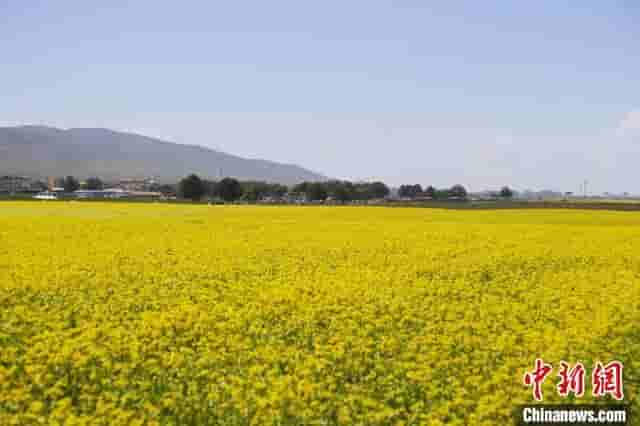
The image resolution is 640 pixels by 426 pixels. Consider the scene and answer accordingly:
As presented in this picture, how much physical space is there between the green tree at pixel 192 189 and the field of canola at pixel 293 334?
386ft

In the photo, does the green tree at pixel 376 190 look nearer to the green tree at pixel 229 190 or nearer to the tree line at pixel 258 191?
the tree line at pixel 258 191

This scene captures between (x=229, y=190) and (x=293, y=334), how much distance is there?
124 m

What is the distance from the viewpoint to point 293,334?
9.06 meters

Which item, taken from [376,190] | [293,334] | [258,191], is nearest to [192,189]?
[258,191]

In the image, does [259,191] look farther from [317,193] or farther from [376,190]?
[376,190]

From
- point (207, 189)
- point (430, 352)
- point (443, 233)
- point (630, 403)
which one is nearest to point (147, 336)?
point (430, 352)

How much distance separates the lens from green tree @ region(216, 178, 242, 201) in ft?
431

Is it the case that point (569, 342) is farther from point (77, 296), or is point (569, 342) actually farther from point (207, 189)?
point (207, 189)

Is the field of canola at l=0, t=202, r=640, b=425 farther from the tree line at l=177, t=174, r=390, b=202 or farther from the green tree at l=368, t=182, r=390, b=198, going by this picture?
the green tree at l=368, t=182, r=390, b=198

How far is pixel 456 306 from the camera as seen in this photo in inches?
426

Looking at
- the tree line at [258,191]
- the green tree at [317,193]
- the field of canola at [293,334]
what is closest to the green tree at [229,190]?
the tree line at [258,191]

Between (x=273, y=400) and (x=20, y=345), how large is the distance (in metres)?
4.00

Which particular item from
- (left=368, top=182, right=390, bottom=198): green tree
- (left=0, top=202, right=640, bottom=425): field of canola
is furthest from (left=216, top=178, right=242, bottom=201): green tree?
(left=0, top=202, right=640, bottom=425): field of canola

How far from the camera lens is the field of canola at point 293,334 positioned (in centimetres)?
645
